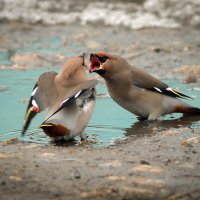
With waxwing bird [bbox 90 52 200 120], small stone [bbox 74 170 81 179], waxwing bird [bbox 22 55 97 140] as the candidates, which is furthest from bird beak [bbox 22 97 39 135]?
waxwing bird [bbox 90 52 200 120]

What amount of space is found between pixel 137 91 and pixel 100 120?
1.85 ft

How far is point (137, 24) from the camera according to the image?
1348cm

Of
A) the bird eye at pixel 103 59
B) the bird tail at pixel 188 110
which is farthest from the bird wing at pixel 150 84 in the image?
the bird eye at pixel 103 59

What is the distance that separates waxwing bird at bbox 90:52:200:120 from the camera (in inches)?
307

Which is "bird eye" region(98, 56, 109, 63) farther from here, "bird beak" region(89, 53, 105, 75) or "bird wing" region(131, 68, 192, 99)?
"bird wing" region(131, 68, 192, 99)

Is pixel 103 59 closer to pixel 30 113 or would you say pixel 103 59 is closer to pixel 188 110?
pixel 188 110

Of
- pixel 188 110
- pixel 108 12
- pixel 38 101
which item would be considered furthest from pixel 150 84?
pixel 108 12

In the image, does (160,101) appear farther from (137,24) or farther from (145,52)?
(137,24)

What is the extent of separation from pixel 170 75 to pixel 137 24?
12.6 ft

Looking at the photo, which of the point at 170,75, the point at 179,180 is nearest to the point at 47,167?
the point at 179,180

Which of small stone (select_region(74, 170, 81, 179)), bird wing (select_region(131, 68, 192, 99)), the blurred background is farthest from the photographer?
the blurred background

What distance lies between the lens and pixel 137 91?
7957mm

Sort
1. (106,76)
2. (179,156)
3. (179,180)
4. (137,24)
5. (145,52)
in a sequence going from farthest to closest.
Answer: (137,24) < (145,52) < (106,76) < (179,156) < (179,180)

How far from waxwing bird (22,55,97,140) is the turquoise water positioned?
30cm
